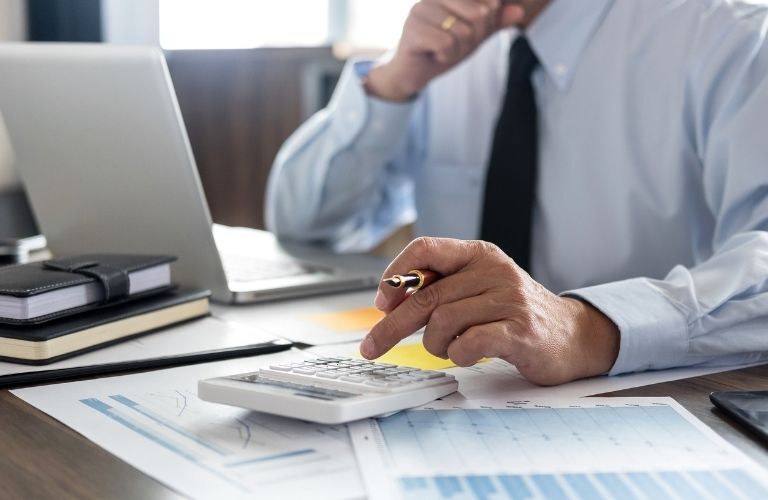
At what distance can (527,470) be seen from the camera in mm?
635

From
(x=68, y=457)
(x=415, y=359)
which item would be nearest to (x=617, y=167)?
(x=415, y=359)

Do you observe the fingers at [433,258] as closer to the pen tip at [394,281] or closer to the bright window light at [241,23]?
the pen tip at [394,281]

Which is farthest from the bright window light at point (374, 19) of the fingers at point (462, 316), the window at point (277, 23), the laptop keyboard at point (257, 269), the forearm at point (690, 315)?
the fingers at point (462, 316)

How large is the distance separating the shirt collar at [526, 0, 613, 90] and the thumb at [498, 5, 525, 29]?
33mm

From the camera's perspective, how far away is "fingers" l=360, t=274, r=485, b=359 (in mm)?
844

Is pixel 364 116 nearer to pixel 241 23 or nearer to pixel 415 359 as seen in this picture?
pixel 415 359

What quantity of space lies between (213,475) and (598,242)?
94 centimetres

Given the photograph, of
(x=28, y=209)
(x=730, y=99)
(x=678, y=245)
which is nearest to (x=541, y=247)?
(x=678, y=245)

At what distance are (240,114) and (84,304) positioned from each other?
2.89 metres

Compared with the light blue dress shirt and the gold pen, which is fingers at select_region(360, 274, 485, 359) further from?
the light blue dress shirt

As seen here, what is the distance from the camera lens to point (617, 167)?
1410 mm

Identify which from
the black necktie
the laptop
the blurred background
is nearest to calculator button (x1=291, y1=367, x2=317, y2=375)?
the laptop

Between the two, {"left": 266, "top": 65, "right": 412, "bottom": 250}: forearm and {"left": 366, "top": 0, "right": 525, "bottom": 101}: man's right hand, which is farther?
{"left": 266, "top": 65, "right": 412, "bottom": 250}: forearm

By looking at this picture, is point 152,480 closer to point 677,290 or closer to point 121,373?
point 121,373
